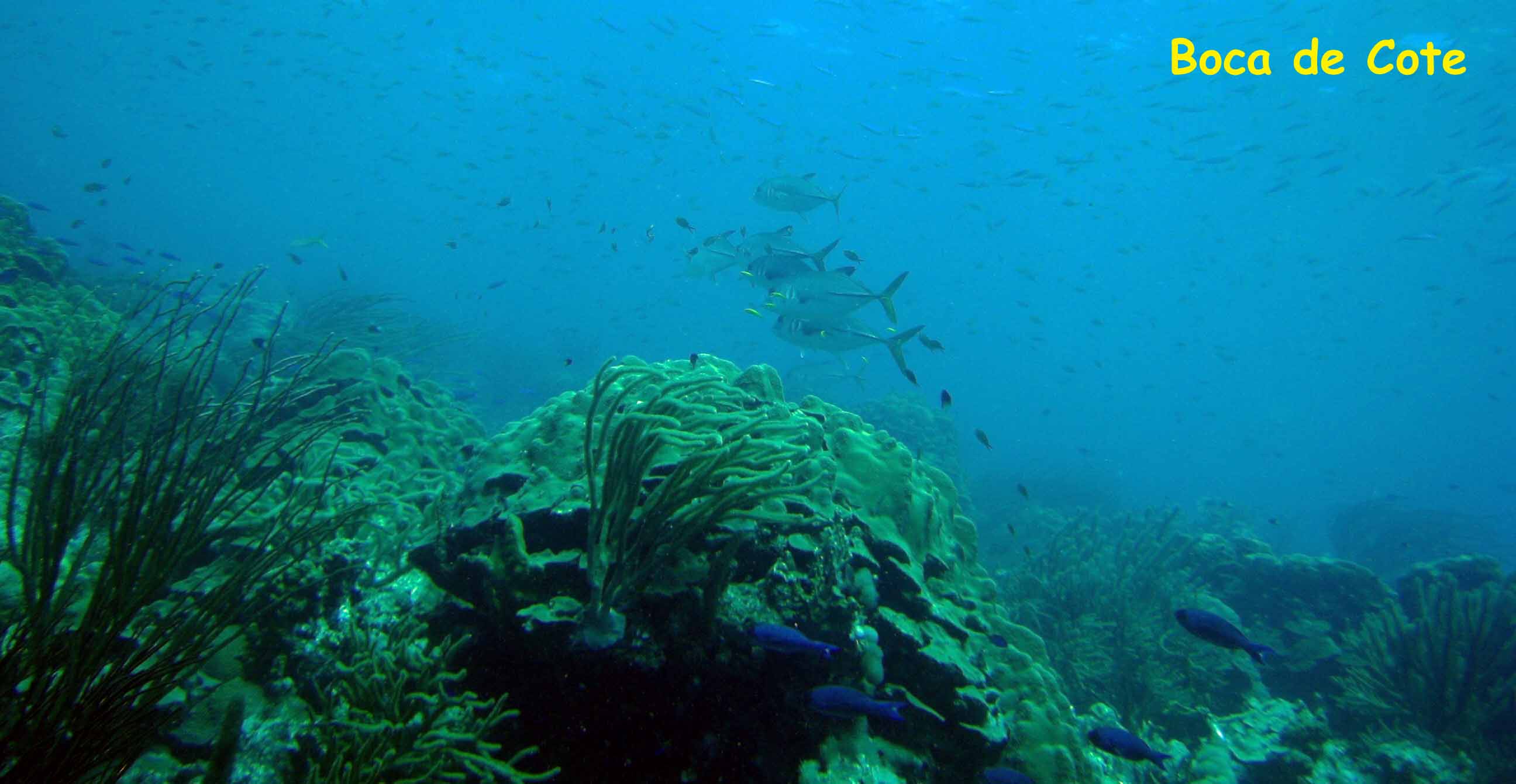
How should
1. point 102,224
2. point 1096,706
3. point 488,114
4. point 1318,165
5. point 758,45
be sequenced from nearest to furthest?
point 1096,706 → point 1318,165 → point 758,45 → point 488,114 → point 102,224

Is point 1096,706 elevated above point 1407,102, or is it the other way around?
point 1407,102

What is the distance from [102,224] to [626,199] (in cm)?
7021

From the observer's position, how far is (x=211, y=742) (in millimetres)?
3006

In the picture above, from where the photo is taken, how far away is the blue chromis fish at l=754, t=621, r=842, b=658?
275cm

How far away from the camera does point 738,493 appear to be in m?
2.84

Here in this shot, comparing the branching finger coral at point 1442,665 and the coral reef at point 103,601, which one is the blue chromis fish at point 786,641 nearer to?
the coral reef at point 103,601

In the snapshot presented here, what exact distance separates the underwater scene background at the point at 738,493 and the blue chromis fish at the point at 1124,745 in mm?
35

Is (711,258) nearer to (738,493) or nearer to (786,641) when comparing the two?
(738,493)

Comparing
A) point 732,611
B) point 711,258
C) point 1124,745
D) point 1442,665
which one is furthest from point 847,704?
point 711,258

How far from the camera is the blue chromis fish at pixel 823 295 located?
26.2 ft

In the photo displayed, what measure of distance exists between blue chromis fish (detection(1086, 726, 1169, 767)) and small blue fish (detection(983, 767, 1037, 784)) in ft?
3.41

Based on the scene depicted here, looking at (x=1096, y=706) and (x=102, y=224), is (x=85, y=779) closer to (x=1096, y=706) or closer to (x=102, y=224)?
(x=1096, y=706)

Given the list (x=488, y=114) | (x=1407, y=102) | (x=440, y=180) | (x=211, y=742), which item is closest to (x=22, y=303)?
(x=211, y=742)

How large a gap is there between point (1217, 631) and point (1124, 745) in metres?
1.29
